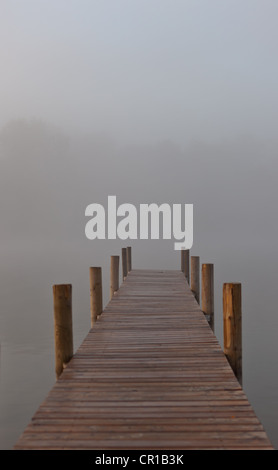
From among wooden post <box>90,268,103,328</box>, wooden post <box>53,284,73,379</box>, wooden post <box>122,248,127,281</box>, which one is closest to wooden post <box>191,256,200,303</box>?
wooden post <box>122,248,127,281</box>

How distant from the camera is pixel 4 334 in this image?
3459 centimetres

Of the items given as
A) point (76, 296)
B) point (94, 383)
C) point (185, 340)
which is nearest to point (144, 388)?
point (94, 383)

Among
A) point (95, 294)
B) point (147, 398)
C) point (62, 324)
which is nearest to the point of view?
point (147, 398)

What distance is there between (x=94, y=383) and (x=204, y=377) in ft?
4.74

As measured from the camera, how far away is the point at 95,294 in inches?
410

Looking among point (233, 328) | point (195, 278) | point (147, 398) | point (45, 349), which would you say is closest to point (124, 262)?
point (195, 278)

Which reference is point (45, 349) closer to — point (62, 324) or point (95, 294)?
point (95, 294)

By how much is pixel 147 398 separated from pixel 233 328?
228 cm

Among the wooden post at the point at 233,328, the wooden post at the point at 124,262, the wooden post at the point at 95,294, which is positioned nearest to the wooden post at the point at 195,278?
the wooden post at the point at 124,262

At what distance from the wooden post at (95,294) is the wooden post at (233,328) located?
13.8ft

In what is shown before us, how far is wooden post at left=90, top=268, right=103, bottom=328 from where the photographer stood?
34.0 ft

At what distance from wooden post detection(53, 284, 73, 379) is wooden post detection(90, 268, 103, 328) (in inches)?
139
